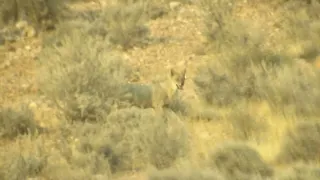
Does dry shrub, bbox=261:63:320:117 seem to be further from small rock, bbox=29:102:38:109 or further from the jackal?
small rock, bbox=29:102:38:109

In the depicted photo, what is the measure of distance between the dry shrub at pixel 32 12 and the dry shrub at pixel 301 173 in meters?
8.57

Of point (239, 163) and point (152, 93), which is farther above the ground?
point (239, 163)

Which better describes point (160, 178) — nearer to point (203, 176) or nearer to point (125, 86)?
point (203, 176)

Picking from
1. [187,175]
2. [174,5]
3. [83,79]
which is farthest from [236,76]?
[174,5]

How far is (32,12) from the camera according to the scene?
1434cm

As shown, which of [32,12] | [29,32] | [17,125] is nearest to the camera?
[17,125]

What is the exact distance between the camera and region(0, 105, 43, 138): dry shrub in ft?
31.4

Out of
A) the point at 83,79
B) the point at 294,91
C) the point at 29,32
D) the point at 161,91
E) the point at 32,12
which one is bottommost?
the point at 29,32

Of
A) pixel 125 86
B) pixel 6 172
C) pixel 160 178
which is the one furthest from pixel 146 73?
pixel 160 178

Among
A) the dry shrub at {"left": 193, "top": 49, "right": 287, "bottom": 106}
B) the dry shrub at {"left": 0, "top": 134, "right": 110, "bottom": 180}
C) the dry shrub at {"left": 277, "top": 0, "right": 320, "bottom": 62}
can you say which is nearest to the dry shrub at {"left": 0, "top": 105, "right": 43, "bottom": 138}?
the dry shrub at {"left": 0, "top": 134, "right": 110, "bottom": 180}

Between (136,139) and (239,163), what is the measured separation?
1762 mm

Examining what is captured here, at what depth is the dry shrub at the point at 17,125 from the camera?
31.4 ft

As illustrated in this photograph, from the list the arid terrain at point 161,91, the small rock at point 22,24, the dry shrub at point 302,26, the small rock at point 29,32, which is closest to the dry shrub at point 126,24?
the arid terrain at point 161,91

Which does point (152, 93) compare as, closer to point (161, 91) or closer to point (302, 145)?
point (161, 91)
